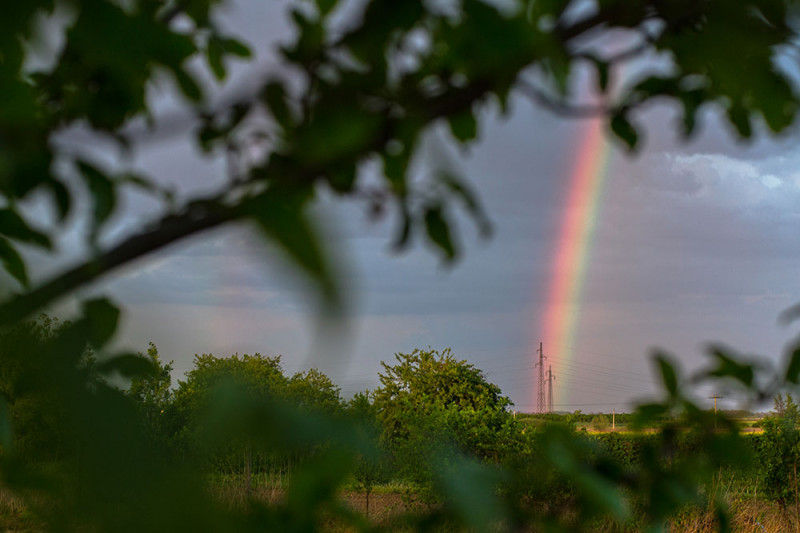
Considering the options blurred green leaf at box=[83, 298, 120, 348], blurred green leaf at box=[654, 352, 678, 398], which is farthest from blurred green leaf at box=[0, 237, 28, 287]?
blurred green leaf at box=[654, 352, 678, 398]

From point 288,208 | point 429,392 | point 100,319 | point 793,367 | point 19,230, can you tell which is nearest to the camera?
point 288,208

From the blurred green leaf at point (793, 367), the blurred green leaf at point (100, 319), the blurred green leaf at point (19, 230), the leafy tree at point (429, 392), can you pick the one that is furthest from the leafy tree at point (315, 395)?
the leafy tree at point (429, 392)

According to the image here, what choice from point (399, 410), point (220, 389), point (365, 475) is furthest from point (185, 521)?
point (399, 410)

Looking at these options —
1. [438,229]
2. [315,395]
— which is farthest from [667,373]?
[315,395]

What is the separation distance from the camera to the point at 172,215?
487 millimetres

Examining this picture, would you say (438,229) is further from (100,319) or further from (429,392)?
(429,392)

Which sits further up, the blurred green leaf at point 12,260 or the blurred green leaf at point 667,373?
the blurred green leaf at point 12,260

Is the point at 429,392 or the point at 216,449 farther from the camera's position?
the point at 429,392

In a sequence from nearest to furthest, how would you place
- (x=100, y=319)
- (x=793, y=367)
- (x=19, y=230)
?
(x=100, y=319) → (x=19, y=230) → (x=793, y=367)

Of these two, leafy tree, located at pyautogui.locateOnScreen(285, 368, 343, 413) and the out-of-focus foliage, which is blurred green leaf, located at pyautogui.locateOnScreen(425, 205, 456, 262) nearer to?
the out-of-focus foliage

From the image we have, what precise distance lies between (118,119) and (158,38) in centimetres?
53

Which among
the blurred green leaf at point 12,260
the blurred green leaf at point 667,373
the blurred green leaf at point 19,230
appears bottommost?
the blurred green leaf at point 667,373

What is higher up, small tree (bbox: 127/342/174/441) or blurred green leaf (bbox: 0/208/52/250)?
blurred green leaf (bbox: 0/208/52/250)

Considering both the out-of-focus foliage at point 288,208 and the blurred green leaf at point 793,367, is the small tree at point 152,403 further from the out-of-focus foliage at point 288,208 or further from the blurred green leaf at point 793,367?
the blurred green leaf at point 793,367
